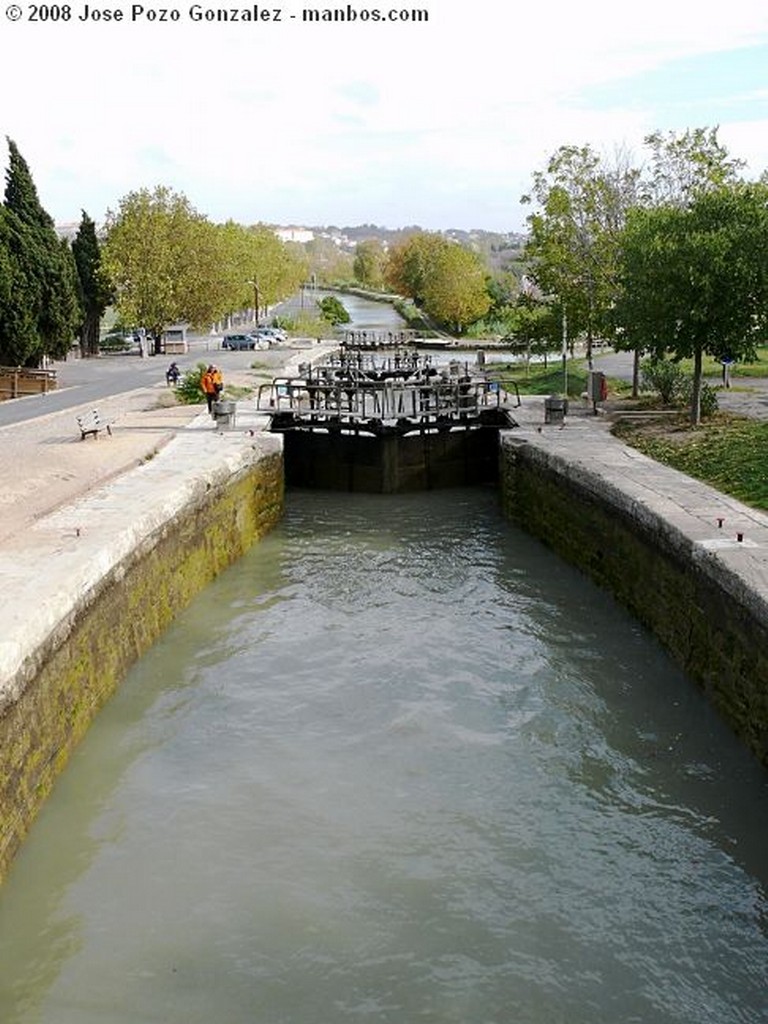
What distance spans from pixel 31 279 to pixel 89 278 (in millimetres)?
13076

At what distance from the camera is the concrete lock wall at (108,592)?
7285 mm

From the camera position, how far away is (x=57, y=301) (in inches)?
1200

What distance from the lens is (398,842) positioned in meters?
7.33

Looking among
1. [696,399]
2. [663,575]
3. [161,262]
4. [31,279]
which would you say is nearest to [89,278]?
[161,262]

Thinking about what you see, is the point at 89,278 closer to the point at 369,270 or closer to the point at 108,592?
the point at 108,592

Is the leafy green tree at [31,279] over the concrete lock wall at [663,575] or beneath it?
over

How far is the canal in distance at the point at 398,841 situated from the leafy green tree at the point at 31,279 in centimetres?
1925

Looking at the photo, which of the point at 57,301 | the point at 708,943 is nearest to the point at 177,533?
the point at 708,943

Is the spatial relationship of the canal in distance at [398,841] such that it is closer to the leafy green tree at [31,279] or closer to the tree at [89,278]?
the leafy green tree at [31,279]

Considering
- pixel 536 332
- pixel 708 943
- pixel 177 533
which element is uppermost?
pixel 536 332

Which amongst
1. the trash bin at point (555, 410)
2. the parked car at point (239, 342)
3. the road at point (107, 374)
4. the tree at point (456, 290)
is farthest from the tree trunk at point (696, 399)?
the tree at point (456, 290)

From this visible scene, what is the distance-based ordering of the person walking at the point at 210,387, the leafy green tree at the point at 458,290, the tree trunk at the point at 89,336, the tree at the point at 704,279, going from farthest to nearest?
the leafy green tree at the point at 458,290
the tree trunk at the point at 89,336
the person walking at the point at 210,387
the tree at the point at 704,279

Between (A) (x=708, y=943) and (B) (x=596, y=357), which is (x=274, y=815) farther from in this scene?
(B) (x=596, y=357)

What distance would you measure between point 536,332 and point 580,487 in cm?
1164
